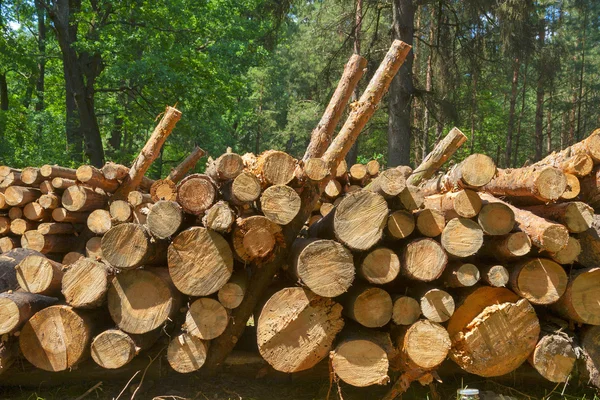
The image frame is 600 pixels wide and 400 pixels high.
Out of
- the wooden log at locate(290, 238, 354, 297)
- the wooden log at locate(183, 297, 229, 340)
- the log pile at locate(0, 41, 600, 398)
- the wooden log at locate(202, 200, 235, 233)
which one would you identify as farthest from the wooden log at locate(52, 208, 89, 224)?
the wooden log at locate(290, 238, 354, 297)

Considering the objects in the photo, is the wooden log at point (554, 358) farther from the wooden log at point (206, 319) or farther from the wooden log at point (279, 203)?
the wooden log at point (206, 319)

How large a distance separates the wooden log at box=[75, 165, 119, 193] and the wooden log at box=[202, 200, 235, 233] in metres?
3.69

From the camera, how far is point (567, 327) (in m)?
3.62

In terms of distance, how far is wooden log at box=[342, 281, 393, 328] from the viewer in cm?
336

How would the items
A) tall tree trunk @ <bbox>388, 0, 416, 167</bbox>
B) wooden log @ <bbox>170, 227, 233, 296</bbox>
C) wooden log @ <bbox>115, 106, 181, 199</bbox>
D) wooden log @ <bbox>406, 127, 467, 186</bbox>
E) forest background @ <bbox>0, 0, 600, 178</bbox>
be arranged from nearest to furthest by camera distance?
wooden log @ <bbox>170, 227, 233, 296</bbox> < wooden log @ <bbox>406, 127, 467, 186</bbox> < wooden log @ <bbox>115, 106, 181, 199</bbox> < tall tree trunk @ <bbox>388, 0, 416, 167</bbox> < forest background @ <bbox>0, 0, 600, 178</bbox>

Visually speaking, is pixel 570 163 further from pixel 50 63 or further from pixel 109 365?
pixel 50 63

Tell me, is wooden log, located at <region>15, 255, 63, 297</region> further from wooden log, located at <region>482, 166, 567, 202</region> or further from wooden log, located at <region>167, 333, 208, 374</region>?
wooden log, located at <region>482, 166, 567, 202</region>

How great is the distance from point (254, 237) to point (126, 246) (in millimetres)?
830

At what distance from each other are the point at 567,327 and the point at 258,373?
2.27 meters

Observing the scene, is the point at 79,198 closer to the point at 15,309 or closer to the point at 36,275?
the point at 36,275

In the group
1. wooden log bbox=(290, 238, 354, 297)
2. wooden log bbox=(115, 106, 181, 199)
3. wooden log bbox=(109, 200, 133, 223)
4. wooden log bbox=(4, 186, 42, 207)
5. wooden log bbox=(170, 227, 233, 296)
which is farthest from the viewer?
wooden log bbox=(4, 186, 42, 207)

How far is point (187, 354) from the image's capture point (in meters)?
3.39

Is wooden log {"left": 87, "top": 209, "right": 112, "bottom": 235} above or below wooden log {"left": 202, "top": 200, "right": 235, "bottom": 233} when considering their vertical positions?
below

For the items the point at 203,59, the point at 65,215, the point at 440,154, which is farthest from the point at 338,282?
the point at 203,59
